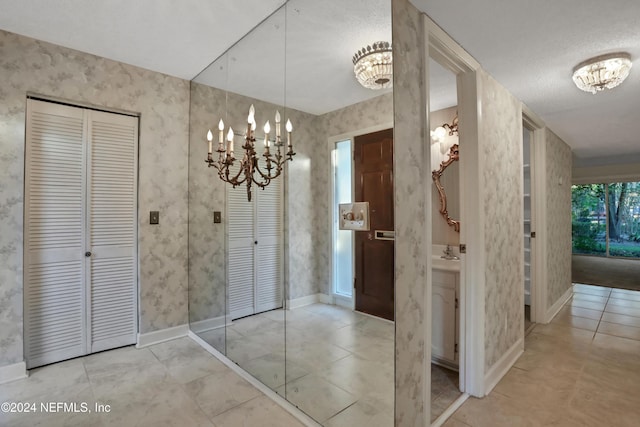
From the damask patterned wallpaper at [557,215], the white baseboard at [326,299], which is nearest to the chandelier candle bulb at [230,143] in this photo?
the white baseboard at [326,299]

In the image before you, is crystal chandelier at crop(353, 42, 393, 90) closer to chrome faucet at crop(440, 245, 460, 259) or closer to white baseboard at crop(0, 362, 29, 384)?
chrome faucet at crop(440, 245, 460, 259)

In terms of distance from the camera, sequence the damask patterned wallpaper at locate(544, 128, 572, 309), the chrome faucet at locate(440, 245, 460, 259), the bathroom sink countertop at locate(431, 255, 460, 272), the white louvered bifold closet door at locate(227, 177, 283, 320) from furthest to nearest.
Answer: the damask patterned wallpaper at locate(544, 128, 572, 309) < the chrome faucet at locate(440, 245, 460, 259) < the bathroom sink countertop at locate(431, 255, 460, 272) < the white louvered bifold closet door at locate(227, 177, 283, 320)

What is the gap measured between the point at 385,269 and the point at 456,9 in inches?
53.6

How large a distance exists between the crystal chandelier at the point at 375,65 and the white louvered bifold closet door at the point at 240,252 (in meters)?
1.18

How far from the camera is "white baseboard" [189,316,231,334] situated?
2514 millimetres

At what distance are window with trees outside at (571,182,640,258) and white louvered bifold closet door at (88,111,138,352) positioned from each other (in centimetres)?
906

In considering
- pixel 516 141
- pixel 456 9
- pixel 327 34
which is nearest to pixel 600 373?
pixel 516 141

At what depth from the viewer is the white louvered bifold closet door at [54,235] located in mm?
2281

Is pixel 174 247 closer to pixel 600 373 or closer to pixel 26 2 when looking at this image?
pixel 26 2

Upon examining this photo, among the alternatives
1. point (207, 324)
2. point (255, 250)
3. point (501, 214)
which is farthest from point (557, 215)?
point (207, 324)

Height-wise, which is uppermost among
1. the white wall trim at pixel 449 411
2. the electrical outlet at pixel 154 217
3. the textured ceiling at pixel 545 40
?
the textured ceiling at pixel 545 40

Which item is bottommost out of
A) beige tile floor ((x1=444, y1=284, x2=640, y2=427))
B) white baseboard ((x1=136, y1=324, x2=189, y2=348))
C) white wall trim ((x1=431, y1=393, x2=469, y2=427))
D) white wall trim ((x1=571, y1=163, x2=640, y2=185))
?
beige tile floor ((x1=444, y1=284, x2=640, y2=427))

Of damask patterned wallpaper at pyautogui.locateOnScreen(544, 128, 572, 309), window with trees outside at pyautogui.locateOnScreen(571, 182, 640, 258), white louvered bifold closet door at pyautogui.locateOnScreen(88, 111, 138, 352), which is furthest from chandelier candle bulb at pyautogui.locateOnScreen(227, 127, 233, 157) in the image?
window with trees outside at pyautogui.locateOnScreen(571, 182, 640, 258)

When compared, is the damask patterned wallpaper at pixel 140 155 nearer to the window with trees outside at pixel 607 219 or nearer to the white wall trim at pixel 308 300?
the white wall trim at pixel 308 300
